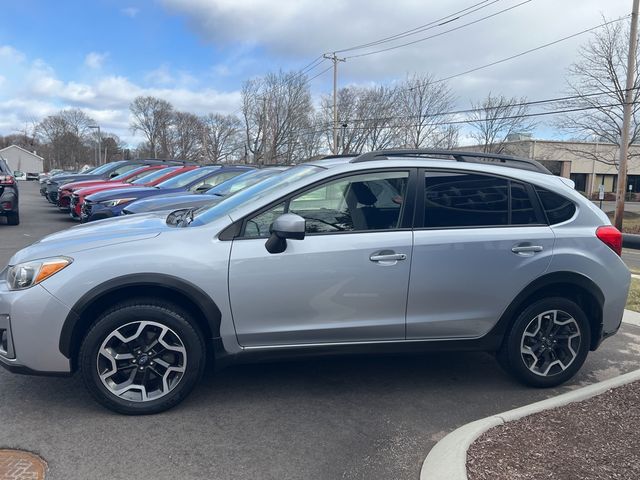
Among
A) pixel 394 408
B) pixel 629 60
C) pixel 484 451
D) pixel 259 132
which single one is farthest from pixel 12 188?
pixel 259 132

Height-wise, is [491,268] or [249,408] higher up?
[491,268]

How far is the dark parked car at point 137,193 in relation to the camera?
30.9 ft

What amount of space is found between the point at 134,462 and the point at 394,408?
5.72 feet

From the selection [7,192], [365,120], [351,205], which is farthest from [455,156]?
[365,120]

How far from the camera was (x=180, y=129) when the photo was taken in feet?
298

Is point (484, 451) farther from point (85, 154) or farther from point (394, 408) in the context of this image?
point (85, 154)

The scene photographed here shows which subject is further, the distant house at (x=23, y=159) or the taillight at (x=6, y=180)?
the distant house at (x=23, y=159)

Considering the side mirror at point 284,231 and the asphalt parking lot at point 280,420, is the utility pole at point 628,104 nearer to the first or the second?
the asphalt parking lot at point 280,420

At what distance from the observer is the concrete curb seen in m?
2.79

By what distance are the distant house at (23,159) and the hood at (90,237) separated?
114 metres

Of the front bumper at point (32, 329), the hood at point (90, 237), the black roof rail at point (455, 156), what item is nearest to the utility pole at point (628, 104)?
the black roof rail at point (455, 156)

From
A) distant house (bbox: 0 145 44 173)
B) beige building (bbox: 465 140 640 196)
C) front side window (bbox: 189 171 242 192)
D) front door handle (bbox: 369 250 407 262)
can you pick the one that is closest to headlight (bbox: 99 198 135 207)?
front side window (bbox: 189 171 242 192)

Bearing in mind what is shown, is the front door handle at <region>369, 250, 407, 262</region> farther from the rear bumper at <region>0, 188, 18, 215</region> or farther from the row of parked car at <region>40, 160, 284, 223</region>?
the rear bumper at <region>0, 188, 18, 215</region>

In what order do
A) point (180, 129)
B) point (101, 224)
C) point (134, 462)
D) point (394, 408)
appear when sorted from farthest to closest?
point (180, 129) → point (101, 224) → point (394, 408) → point (134, 462)
